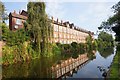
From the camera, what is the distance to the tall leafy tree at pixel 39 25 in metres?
36.9

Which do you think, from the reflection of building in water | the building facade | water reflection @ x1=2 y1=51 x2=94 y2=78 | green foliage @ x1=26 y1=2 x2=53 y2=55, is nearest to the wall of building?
the building facade

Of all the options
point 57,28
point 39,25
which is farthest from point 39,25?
point 57,28

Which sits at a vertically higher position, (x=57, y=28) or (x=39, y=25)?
(x=57, y=28)

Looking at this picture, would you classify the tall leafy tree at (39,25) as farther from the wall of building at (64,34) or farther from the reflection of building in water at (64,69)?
the wall of building at (64,34)

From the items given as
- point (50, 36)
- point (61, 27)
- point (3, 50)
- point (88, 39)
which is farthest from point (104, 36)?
point (3, 50)

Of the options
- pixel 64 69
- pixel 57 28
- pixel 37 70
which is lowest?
pixel 64 69

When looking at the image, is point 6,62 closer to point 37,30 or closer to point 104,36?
point 37,30

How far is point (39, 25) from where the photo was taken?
121 ft

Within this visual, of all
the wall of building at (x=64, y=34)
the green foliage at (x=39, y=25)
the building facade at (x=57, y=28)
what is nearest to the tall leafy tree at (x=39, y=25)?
the green foliage at (x=39, y=25)

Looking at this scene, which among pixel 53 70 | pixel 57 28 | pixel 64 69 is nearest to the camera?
pixel 53 70

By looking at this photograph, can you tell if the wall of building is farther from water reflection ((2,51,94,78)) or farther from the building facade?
water reflection ((2,51,94,78))

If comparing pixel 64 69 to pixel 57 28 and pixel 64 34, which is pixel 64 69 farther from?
pixel 64 34

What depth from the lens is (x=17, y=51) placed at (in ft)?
107

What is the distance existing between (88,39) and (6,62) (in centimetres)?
7366
